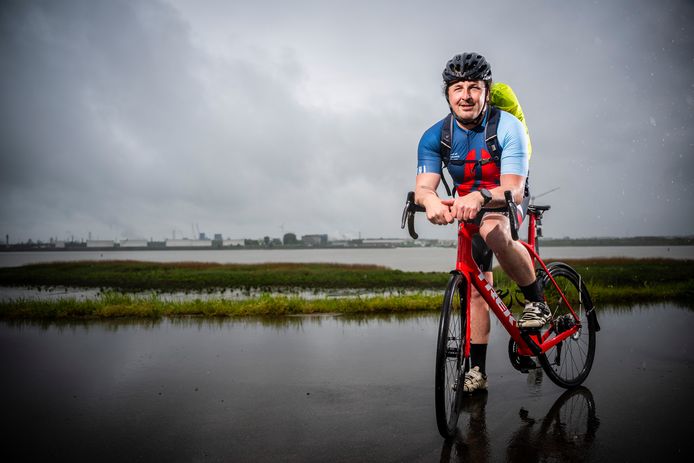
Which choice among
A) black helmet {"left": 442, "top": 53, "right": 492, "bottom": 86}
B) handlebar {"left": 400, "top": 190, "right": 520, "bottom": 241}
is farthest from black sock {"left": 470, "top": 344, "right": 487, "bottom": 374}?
black helmet {"left": 442, "top": 53, "right": 492, "bottom": 86}

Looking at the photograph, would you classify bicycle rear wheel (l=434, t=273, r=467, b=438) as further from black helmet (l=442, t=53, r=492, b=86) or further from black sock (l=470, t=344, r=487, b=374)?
black helmet (l=442, t=53, r=492, b=86)

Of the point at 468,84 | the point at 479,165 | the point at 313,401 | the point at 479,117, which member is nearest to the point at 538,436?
the point at 313,401

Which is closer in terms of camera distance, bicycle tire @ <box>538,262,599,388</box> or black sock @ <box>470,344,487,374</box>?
black sock @ <box>470,344,487,374</box>

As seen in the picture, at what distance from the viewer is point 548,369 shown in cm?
353

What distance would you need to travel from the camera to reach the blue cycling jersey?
3.08 m

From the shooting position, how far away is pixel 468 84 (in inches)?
125

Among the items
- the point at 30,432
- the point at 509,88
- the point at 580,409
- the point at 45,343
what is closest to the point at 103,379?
the point at 30,432

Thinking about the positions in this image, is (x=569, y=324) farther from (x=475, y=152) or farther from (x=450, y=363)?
(x=475, y=152)

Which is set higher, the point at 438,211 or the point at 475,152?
the point at 475,152

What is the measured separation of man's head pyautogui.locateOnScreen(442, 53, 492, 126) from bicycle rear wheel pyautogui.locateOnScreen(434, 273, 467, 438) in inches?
47.3

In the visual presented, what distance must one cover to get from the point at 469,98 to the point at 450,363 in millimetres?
1942

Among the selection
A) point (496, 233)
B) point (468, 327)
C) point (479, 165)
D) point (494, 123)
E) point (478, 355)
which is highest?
point (494, 123)

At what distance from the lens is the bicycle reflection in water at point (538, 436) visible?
8.27ft

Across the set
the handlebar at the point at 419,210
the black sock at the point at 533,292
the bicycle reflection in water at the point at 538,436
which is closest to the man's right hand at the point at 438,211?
the handlebar at the point at 419,210
